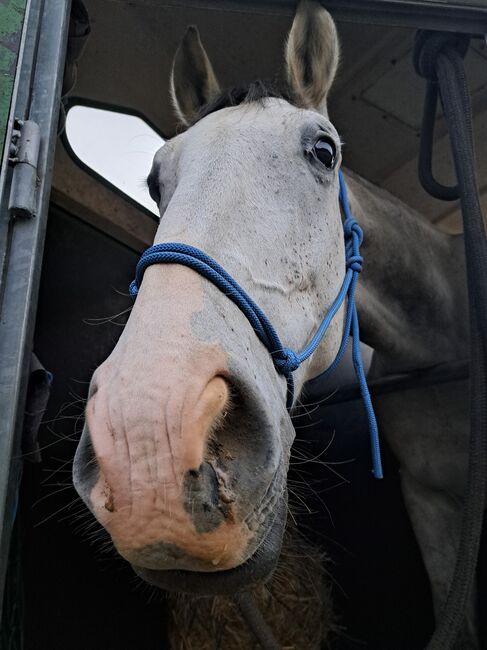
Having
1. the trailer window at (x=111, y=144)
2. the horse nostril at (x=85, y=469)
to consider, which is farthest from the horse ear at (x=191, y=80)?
the horse nostril at (x=85, y=469)

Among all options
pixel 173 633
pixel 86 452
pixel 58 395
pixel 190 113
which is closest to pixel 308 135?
pixel 190 113

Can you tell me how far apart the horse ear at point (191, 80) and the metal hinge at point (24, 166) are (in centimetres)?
75

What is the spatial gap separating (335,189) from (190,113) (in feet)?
2.39

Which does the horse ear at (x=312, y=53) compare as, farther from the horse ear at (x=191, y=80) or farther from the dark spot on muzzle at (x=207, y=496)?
the dark spot on muzzle at (x=207, y=496)

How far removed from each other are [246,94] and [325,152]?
333mm

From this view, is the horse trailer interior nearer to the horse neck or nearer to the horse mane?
the horse neck

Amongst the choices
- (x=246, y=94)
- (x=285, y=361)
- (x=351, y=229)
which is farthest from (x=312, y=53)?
(x=285, y=361)

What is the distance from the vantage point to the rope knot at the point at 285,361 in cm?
107

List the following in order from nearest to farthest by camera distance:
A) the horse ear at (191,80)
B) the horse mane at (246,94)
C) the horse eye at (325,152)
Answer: the horse eye at (325,152)
the horse mane at (246,94)
the horse ear at (191,80)

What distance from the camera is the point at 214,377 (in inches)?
33.3

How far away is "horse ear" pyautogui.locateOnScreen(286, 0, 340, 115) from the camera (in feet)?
5.19

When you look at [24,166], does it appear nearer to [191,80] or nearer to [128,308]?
[128,308]

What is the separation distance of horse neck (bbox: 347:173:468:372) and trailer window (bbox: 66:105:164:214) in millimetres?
1131

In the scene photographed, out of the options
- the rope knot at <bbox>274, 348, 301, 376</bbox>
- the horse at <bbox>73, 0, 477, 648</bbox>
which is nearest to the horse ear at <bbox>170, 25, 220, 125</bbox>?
the horse at <bbox>73, 0, 477, 648</bbox>
